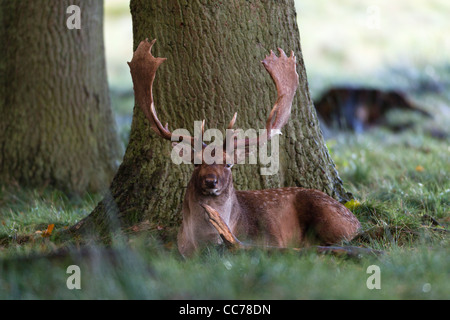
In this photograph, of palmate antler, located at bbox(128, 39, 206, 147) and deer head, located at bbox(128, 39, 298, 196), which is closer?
deer head, located at bbox(128, 39, 298, 196)

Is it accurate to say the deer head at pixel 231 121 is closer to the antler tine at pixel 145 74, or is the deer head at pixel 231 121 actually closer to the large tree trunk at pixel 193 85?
the antler tine at pixel 145 74

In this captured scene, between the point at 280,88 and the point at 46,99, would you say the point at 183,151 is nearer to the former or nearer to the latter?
the point at 280,88

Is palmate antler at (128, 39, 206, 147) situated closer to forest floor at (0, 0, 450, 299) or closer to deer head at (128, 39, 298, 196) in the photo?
deer head at (128, 39, 298, 196)

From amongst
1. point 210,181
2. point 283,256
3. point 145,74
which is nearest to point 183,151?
point 210,181

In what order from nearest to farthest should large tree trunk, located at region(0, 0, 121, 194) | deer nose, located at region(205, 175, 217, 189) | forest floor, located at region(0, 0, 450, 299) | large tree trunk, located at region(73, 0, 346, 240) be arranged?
forest floor, located at region(0, 0, 450, 299) → deer nose, located at region(205, 175, 217, 189) → large tree trunk, located at region(73, 0, 346, 240) → large tree trunk, located at region(0, 0, 121, 194)

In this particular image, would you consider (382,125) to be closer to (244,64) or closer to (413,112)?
(413,112)

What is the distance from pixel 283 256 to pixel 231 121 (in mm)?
1120

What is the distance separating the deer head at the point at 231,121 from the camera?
499 cm

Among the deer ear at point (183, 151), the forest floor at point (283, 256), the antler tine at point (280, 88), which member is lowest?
the forest floor at point (283, 256)

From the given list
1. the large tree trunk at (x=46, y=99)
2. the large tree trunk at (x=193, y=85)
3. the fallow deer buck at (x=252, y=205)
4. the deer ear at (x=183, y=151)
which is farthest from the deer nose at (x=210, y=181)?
the large tree trunk at (x=46, y=99)

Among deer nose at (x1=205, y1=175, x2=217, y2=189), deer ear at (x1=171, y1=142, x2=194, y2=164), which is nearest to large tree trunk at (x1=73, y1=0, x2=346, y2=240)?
deer ear at (x1=171, y1=142, x2=194, y2=164)

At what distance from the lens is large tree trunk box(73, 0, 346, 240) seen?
573cm

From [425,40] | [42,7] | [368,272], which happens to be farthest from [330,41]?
[368,272]

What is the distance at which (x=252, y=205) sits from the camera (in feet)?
18.2
